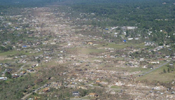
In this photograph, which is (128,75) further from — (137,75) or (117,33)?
(117,33)

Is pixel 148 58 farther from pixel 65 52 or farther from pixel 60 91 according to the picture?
pixel 60 91

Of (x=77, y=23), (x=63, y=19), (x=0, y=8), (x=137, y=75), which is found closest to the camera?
(x=137, y=75)

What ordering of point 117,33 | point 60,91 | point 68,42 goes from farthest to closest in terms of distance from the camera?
point 117,33
point 68,42
point 60,91

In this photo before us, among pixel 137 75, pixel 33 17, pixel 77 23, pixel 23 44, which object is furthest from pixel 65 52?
pixel 33 17

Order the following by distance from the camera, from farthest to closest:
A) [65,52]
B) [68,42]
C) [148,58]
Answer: [68,42]
[65,52]
[148,58]

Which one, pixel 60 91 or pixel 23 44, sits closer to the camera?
pixel 60 91

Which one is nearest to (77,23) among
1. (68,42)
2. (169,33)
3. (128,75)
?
(68,42)
